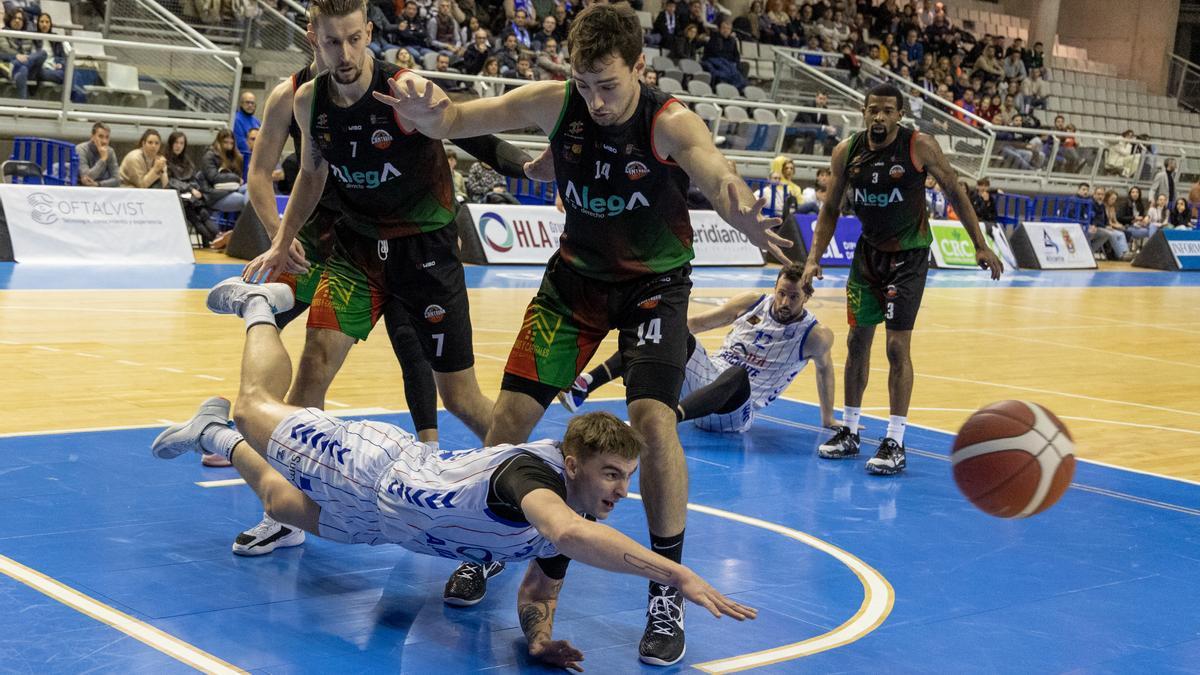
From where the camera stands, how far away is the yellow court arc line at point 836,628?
177 inches

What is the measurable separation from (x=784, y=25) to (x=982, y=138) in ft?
15.8

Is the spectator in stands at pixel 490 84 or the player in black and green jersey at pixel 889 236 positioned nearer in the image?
the player in black and green jersey at pixel 889 236

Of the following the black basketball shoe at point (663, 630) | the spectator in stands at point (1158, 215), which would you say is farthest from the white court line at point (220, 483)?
the spectator in stands at point (1158, 215)

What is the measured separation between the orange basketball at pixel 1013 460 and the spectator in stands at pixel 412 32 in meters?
16.4

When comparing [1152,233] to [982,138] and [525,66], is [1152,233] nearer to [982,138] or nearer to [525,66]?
[982,138]

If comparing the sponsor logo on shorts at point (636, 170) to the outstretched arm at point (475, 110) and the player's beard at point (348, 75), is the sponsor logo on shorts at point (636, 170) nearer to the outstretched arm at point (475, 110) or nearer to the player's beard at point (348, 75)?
the outstretched arm at point (475, 110)

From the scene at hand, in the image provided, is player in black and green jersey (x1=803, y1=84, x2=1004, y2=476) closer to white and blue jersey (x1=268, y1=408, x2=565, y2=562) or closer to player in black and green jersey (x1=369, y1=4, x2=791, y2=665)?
player in black and green jersey (x1=369, y1=4, x2=791, y2=665)

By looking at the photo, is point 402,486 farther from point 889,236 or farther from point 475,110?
point 889,236

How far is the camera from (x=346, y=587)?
199 inches

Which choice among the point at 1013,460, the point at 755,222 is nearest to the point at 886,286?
the point at 1013,460

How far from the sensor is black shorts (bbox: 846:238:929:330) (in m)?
8.07

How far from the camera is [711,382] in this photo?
8328mm

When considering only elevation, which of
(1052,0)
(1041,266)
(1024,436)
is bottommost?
(1041,266)

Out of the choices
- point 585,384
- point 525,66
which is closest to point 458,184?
point 525,66
